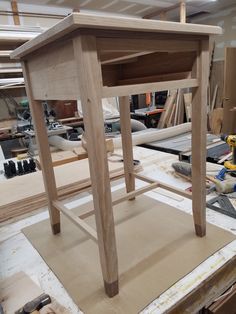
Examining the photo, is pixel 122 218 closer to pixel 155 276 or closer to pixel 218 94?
pixel 155 276

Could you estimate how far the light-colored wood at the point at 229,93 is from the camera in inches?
137

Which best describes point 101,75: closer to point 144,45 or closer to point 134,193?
point 144,45

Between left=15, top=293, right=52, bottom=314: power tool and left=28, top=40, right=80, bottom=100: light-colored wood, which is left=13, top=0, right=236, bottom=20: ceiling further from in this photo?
left=15, top=293, right=52, bottom=314: power tool

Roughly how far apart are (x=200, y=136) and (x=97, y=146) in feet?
1.29

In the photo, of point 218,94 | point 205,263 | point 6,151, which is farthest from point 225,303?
point 218,94

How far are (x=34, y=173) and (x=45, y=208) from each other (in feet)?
1.06

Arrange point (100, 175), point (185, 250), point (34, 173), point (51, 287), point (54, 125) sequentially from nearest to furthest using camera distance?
point (100, 175), point (51, 287), point (185, 250), point (34, 173), point (54, 125)

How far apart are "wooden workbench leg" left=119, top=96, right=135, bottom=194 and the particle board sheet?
0.50ft

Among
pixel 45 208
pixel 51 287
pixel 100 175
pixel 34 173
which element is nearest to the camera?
pixel 100 175

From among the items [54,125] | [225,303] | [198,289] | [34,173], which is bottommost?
[225,303]

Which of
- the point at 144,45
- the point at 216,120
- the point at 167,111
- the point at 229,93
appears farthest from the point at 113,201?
the point at 229,93

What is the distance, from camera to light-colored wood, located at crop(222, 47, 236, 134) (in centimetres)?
348

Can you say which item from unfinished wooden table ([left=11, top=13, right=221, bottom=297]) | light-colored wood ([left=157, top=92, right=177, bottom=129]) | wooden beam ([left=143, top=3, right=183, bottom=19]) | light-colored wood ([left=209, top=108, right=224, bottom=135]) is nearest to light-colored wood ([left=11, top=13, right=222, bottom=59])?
unfinished wooden table ([left=11, top=13, right=221, bottom=297])

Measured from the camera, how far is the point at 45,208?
1103mm
